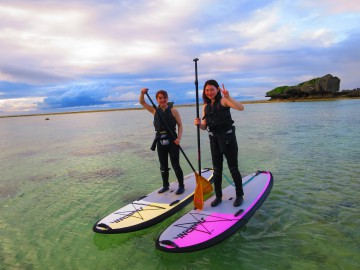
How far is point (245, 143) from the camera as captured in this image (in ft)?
61.0

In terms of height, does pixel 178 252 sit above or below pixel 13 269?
above

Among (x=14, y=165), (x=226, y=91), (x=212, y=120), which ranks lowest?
(x=14, y=165)

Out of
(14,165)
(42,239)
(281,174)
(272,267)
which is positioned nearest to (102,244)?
(42,239)

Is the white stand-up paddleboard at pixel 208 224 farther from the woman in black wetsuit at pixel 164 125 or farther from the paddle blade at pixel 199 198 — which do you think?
the woman in black wetsuit at pixel 164 125

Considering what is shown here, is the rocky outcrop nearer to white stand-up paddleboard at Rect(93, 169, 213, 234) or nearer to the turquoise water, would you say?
the turquoise water

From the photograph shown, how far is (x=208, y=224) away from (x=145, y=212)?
5.61 feet

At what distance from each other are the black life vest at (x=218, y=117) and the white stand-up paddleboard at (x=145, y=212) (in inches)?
90.1

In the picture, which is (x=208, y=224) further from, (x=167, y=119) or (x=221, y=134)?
(x=167, y=119)

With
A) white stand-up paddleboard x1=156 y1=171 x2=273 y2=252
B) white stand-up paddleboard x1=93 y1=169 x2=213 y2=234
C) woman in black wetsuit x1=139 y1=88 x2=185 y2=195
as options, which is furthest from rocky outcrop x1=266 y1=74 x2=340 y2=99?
white stand-up paddleboard x1=93 y1=169 x2=213 y2=234

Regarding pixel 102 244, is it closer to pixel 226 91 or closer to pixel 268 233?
pixel 268 233

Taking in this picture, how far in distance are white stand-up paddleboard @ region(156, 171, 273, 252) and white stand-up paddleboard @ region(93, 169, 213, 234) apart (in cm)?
68

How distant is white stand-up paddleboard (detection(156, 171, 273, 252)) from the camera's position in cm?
530

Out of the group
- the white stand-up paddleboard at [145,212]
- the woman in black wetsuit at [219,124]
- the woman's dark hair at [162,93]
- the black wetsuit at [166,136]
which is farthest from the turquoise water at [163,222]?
the woman's dark hair at [162,93]

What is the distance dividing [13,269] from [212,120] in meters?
5.14
